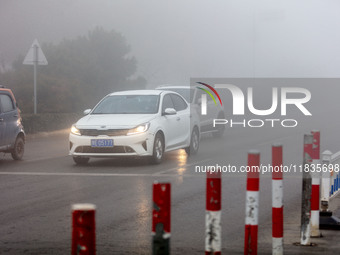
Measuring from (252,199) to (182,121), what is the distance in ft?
37.8

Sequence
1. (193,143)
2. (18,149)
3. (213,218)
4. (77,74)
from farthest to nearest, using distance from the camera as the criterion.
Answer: (77,74) < (193,143) < (18,149) < (213,218)

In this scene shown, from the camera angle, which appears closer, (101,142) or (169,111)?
(101,142)

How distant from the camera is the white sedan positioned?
1556 centimetres

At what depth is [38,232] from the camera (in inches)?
344

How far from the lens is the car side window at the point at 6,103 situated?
664 inches

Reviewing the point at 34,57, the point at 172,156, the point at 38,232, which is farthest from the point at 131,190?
the point at 34,57

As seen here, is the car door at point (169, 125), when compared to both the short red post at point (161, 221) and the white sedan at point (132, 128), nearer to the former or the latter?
the white sedan at point (132, 128)

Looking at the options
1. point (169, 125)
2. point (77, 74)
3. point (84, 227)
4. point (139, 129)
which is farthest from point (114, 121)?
point (77, 74)

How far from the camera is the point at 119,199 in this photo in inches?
444

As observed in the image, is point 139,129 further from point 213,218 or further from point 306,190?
point 213,218

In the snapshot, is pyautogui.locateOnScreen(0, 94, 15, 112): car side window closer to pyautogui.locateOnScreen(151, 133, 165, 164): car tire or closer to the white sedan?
the white sedan

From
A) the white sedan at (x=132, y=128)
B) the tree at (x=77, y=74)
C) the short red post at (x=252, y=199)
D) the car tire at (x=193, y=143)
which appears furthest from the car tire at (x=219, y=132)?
the short red post at (x=252, y=199)

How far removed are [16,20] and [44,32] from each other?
3.14 meters

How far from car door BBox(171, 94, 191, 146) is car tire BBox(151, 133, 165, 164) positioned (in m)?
1.09
